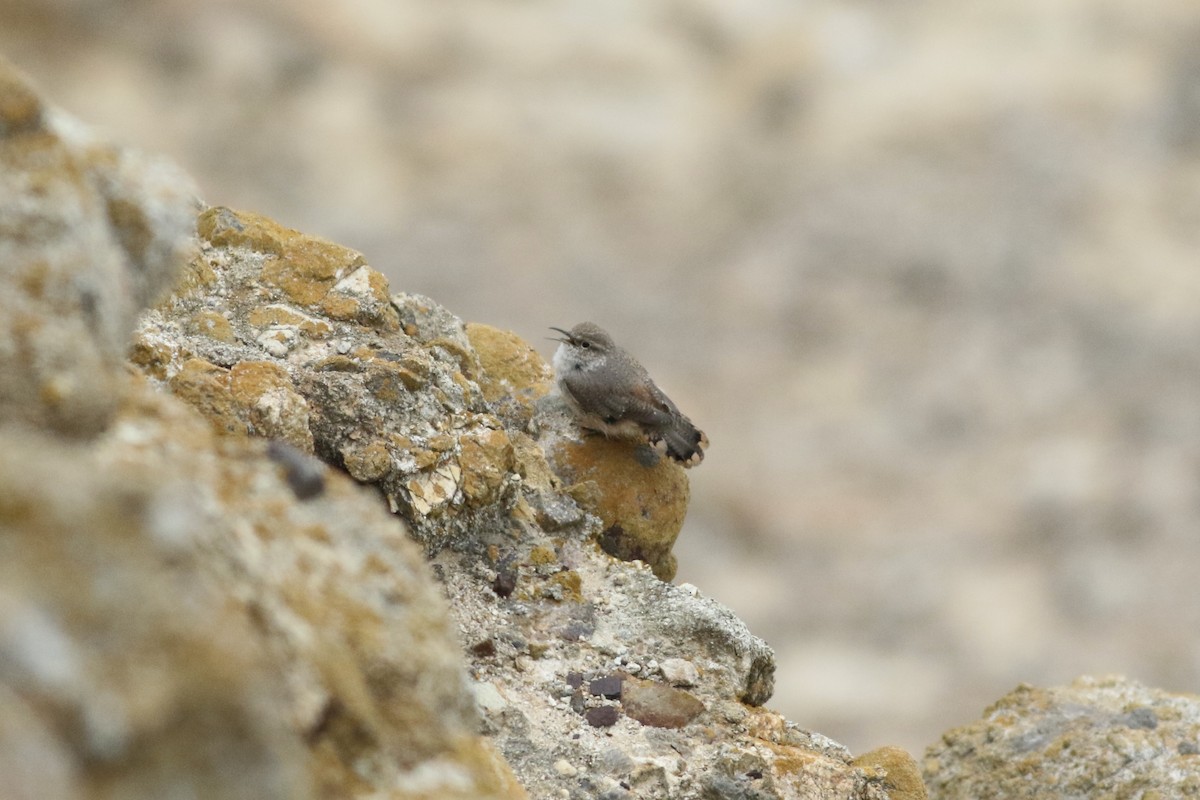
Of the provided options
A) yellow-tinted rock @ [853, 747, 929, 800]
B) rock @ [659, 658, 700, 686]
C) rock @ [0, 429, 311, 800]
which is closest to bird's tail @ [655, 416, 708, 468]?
rock @ [659, 658, 700, 686]

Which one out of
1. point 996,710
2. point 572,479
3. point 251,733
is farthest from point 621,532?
point 251,733

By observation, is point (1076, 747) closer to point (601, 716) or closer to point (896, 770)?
point (896, 770)

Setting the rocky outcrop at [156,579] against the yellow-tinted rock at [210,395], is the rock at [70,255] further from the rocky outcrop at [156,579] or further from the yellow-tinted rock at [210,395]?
the yellow-tinted rock at [210,395]

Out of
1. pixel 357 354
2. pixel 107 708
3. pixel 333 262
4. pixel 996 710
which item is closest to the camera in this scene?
pixel 107 708

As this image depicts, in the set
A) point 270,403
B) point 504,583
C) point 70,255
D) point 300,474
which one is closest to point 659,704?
point 504,583

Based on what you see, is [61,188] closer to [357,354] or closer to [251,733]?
[251,733]

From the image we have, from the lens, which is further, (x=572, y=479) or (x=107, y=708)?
(x=572, y=479)

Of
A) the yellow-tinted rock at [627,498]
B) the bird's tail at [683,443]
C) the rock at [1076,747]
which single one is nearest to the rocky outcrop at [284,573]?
the yellow-tinted rock at [627,498]
